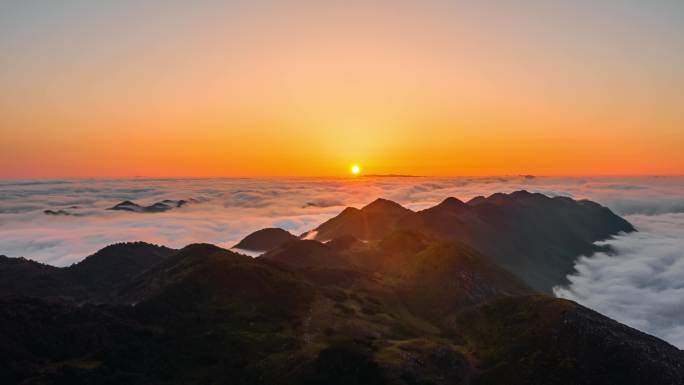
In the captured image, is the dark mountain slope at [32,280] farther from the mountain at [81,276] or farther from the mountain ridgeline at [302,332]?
the mountain ridgeline at [302,332]

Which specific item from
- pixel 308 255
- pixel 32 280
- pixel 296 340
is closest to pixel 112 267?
pixel 32 280

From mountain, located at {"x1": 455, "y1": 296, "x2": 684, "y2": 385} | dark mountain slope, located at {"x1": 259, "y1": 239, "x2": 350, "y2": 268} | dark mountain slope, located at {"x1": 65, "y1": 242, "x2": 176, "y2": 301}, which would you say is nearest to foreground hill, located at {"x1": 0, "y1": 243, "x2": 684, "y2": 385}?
mountain, located at {"x1": 455, "y1": 296, "x2": 684, "y2": 385}

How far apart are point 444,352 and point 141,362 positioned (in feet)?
155

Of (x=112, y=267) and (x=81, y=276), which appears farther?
(x=112, y=267)

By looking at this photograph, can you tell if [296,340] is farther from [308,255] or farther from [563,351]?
[308,255]

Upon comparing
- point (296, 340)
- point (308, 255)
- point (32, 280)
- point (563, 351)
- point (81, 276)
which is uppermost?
point (563, 351)

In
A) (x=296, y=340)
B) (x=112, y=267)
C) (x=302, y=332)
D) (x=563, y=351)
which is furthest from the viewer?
(x=112, y=267)

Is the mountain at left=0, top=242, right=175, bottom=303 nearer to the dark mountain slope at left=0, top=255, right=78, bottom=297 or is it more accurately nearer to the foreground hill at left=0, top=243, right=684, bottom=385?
the dark mountain slope at left=0, top=255, right=78, bottom=297

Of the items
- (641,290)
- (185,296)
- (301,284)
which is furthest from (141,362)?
(641,290)

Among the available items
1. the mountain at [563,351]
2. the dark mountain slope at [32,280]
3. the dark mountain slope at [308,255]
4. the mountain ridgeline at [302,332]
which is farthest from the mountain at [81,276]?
the mountain at [563,351]

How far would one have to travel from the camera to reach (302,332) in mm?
76375

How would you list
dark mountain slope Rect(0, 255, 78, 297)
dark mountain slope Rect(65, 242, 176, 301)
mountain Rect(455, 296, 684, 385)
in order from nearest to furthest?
mountain Rect(455, 296, 684, 385), dark mountain slope Rect(0, 255, 78, 297), dark mountain slope Rect(65, 242, 176, 301)

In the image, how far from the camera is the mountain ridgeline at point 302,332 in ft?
204

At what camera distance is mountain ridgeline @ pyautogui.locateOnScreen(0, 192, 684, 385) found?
62.3 m
